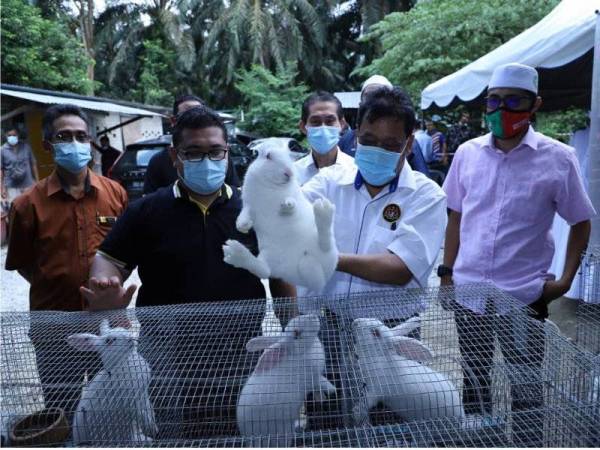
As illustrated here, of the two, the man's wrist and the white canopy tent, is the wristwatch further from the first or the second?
the white canopy tent

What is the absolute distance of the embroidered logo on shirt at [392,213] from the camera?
1.88 metres

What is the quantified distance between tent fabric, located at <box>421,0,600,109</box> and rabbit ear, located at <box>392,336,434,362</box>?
2.96 m

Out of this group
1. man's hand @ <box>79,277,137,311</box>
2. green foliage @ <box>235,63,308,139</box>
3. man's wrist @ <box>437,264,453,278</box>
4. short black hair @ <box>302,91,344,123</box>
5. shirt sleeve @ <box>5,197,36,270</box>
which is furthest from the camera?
green foliage @ <box>235,63,308,139</box>

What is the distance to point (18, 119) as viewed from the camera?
1044 cm

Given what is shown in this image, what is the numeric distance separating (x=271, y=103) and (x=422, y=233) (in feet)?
54.2

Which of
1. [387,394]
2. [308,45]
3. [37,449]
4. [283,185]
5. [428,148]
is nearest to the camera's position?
[37,449]

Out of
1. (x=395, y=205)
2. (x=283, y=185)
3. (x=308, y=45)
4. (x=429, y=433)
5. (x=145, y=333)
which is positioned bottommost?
(x=429, y=433)

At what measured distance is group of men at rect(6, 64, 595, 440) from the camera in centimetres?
186

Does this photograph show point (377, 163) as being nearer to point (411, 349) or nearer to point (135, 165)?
point (411, 349)

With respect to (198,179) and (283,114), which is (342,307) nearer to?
(198,179)

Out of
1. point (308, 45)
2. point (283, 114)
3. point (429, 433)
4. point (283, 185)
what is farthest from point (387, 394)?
A: point (308, 45)

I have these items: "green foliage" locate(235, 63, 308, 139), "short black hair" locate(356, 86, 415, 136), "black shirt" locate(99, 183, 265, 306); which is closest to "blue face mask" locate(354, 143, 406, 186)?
"short black hair" locate(356, 86, 415, 136)

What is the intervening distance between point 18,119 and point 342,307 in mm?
10675

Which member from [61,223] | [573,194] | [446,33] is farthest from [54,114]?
[446,33]
